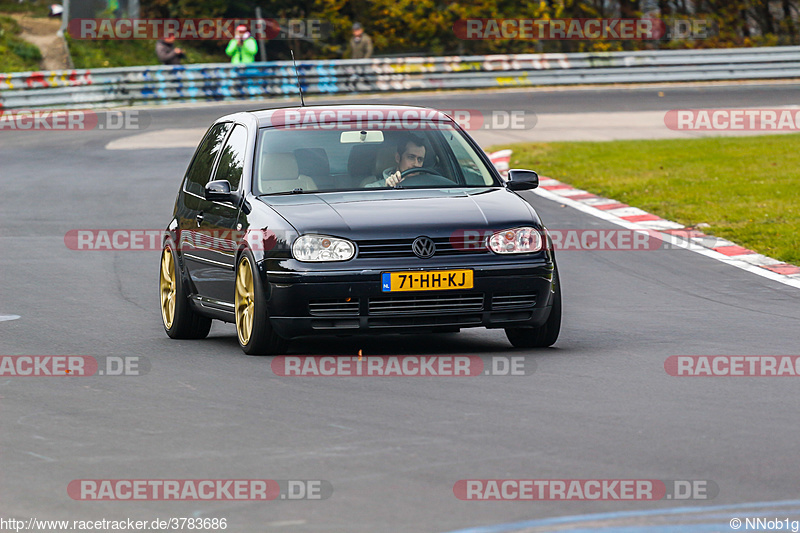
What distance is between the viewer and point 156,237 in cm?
1609

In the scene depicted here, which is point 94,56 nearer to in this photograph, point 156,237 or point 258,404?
point 156,237

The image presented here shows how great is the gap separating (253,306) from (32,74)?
1014 inches

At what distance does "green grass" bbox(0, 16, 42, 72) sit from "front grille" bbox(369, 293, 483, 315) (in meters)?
31.3

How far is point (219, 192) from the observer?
9.30 metres

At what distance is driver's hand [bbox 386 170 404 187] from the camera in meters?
9.48

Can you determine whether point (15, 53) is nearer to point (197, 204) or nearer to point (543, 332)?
point (197, 204)

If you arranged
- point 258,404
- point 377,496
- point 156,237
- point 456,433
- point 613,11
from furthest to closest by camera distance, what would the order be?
point 613,11 → point 156,237 → point 258,404 → point 456,433 → point 377,496

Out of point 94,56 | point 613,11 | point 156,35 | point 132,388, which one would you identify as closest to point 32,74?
point 94,56

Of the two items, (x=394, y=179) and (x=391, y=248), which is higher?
(x=394, y=179)

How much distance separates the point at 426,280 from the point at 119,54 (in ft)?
116

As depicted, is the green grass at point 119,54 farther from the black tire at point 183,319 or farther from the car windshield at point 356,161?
the car windshield at point 356,161

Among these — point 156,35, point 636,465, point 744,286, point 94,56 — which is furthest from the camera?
point 156,35
